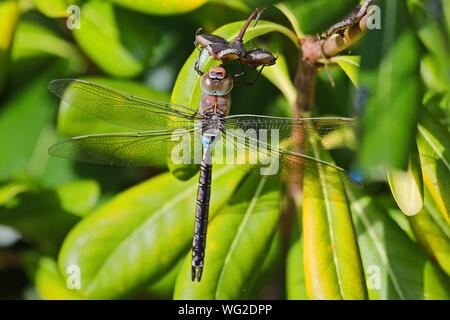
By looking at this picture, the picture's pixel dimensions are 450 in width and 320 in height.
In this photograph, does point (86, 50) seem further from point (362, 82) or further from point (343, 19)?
point (362, 82)

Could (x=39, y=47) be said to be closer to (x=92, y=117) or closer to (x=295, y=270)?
(x=92, y=117)

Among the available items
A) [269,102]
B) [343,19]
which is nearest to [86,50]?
[269,102]

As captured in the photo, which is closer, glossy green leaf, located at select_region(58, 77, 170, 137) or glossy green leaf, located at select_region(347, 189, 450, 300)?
glossy green leaf, located at select_region(347, 189, 450, 300)

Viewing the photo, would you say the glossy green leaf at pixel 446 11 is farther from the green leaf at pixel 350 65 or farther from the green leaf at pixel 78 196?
the green leaf at pixel 78 196

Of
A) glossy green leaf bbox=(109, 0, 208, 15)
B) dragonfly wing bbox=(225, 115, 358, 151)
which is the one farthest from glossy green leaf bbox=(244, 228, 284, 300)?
glossy green leaf bbox=(109, 0, 208, 15)

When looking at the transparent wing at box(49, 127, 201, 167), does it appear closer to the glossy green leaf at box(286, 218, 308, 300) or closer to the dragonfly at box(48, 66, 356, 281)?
the dragonfly at box(48, 66, 356, 281)

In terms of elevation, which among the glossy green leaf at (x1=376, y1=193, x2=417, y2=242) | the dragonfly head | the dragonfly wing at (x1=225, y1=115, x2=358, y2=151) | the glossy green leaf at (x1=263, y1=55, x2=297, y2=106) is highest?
the glossy green leaf at (x1=263, y1=55, x2=297, y2=106)
